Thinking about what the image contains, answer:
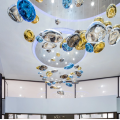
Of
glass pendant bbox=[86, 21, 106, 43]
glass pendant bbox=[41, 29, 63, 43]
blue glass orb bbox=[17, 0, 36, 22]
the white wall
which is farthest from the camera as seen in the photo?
the white wall

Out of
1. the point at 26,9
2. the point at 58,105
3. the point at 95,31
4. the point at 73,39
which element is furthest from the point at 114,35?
the point at 58,105

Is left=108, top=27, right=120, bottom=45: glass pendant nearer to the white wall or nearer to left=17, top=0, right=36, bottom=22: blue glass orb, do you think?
left=17, top=0, right=36, bottom=22: blue glass orb

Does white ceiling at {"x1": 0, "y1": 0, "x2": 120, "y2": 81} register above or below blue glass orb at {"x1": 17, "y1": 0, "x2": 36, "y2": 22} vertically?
above

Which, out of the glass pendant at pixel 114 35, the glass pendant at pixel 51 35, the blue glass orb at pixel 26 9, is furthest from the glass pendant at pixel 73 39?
the blue glass orb at pixel 26 9

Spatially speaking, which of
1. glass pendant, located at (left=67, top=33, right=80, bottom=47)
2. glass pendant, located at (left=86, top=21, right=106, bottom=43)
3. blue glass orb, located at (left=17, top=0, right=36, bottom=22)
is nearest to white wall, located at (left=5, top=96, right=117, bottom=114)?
glass pendant, located at (left=67, top=33, right=80, bottom=47)

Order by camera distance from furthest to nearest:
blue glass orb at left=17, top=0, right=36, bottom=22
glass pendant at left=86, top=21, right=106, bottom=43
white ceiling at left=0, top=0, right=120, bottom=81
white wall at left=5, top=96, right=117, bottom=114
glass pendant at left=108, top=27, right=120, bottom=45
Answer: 1. white wall at left=5, top=96, right=117, bottom=114
2. white ceiling at left=0, top=0, right=120, bottom=81
3. glass pendant at left=108, top=27, right=120, bottom=45
4. glass pendant at left=86, top=21, right=106, bottom=43
5. blue glass orb at left=17, top=0, right=36, bottom=22

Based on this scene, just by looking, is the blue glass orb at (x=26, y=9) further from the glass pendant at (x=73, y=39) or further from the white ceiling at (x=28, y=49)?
the white ceiling at (x=28, y=49)

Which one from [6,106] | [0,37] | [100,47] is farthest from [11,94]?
[100,47]

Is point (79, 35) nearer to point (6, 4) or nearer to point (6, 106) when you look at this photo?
point (6, 4)

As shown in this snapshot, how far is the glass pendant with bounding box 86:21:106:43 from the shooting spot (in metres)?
1.68

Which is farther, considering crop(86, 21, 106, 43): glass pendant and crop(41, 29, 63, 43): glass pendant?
crop(41, 29, 63, 43): glass pendant

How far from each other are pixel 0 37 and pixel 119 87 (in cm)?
830

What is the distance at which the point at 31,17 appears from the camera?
1642mm

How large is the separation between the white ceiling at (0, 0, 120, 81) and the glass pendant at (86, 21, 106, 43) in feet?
7.66
